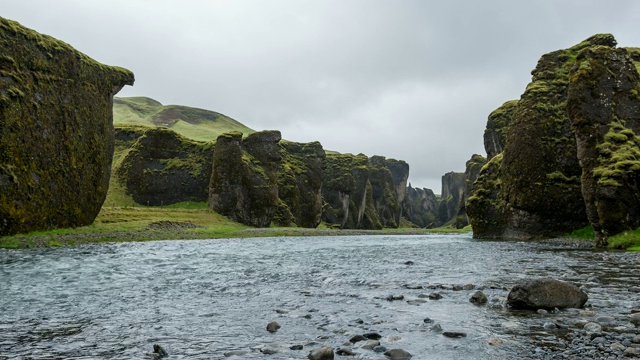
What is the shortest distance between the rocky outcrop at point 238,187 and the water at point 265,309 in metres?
77.9

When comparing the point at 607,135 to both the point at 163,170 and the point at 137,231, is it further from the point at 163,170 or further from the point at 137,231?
the point at 163,170

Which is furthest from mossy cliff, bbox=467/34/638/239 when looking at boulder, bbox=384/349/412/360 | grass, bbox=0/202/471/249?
boulder, bbox=384/349/412/360

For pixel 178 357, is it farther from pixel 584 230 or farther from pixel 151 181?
pixel 151 181

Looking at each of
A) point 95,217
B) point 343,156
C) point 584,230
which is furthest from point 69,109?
point 343,156

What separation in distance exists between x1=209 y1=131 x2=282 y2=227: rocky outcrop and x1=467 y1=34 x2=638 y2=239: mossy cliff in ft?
174

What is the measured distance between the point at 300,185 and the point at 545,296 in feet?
401

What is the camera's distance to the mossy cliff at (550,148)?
151 ft

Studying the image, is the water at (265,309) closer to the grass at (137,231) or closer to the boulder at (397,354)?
the boulder at (397,354)

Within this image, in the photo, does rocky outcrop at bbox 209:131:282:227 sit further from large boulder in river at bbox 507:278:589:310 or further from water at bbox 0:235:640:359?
large boulder in river at bbox 507:278:589:310

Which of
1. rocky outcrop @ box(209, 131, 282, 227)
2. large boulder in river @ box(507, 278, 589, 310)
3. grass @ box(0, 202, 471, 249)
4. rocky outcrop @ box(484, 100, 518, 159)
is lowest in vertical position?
grass @ box(0, 202, 471, 249)

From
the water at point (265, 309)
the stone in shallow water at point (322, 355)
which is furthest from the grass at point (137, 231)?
the stone in shallow water at point (322, 355)

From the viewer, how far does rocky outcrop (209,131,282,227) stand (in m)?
104

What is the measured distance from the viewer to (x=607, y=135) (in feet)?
144

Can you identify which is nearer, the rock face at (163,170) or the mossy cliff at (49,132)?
the mossy cliff at (49,132)
